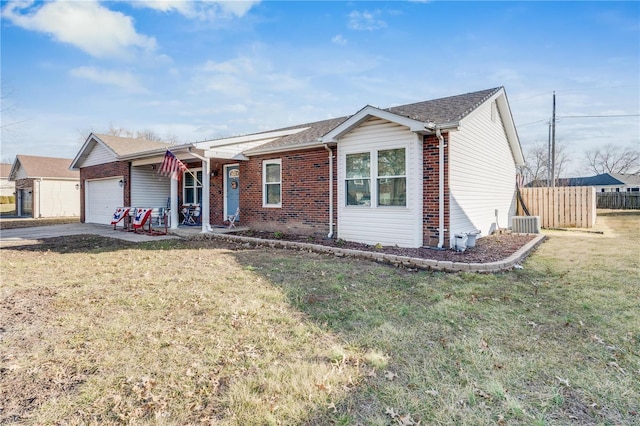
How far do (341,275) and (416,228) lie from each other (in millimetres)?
2932

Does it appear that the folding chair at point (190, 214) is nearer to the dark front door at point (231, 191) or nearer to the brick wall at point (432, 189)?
the dark front door at point (231, 191)

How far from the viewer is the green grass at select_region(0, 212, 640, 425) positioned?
2.47 metres

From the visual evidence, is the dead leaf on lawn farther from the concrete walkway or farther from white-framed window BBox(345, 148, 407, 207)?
white-framed window BBox(345, 148, 407, 207)

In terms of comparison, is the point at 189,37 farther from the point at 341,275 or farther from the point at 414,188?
the point at 341,275

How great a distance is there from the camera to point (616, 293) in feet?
16.6

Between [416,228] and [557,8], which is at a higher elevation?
[557,8]

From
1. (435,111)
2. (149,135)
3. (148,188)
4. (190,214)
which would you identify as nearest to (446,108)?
(435,111)

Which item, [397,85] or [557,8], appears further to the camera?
[397,85]

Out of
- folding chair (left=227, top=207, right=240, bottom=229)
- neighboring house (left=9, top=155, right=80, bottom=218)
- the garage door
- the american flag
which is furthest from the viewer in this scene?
neighboring house (left=9, top=155, right=80, bottom=218)

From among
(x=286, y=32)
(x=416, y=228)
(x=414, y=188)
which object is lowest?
(x=416, y=228)

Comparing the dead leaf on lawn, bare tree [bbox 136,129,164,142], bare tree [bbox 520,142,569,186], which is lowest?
the dead leaf on lawn

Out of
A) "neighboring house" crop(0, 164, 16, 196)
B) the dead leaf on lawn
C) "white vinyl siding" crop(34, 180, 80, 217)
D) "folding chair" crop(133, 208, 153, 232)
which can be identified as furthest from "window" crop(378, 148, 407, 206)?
"neighboring house" crop(0, 164, 16, 196)

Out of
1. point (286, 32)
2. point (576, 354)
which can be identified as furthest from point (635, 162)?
point (576, 354)

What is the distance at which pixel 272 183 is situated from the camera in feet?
38.9
